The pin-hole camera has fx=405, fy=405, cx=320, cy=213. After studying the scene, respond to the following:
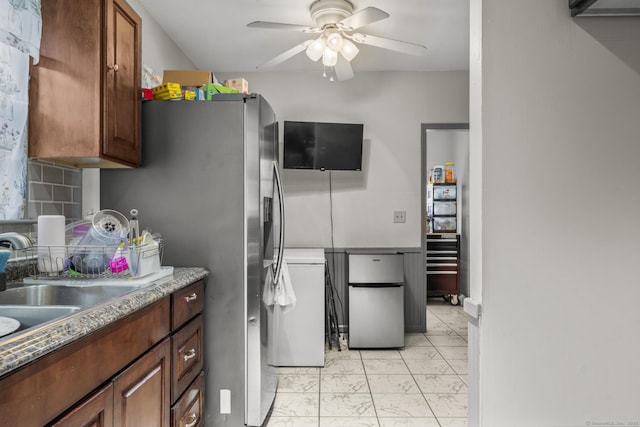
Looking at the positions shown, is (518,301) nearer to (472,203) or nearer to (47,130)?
(472,203)

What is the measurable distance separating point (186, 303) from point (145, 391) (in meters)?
0.45

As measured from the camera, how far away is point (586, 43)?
50.3 inches

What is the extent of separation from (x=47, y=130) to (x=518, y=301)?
1.92 m

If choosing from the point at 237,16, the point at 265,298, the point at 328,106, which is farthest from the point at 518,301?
the point at 328,106

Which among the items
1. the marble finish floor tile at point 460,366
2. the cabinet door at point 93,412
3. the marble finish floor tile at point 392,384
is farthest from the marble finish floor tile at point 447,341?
the cabinet door at point 93,412

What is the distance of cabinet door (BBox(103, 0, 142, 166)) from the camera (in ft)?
5.80

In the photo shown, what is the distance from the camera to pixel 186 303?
181cm

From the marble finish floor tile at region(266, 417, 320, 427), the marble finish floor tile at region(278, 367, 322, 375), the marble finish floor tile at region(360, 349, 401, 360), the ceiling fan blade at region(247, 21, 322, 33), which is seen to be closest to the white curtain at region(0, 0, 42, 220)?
the ceiling fan blade at region(247, 21, 322, 33)

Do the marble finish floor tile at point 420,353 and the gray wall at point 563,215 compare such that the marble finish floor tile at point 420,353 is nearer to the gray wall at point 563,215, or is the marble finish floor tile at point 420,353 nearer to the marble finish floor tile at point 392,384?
the marble finish floor tile at point 392,384

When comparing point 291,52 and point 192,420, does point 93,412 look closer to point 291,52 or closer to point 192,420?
point 192,420

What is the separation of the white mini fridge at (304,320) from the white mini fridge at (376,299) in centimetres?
50

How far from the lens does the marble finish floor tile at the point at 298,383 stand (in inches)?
110

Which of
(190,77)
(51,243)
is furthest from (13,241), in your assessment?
(190,77)

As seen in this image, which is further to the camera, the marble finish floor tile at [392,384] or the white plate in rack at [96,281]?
the marble finish floor tile at [392,384]
